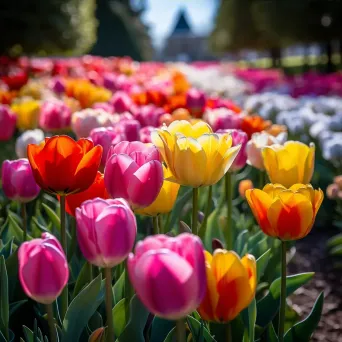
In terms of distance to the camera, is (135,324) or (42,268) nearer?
(42,268)

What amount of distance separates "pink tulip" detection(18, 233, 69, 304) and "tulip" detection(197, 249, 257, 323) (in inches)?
10.1

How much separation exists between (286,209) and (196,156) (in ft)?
0.73

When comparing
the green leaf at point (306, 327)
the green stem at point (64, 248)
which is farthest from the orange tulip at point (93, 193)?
the green leaf at point (306, 327)

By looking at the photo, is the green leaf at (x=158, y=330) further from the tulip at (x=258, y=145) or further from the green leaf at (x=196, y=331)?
the tulip at (x=258, y=145)

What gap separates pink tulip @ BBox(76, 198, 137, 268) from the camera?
3.37 ft

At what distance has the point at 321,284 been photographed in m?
3.31

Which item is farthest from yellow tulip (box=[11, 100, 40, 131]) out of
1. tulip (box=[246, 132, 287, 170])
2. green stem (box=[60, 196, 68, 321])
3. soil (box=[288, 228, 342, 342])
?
green stem (box=[60, 196, 68, 321])

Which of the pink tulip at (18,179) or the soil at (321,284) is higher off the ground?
the pink tulip at (18,179)

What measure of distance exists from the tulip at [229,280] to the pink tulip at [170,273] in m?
0.16

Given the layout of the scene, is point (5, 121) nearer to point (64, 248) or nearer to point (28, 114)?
point (28, 114)

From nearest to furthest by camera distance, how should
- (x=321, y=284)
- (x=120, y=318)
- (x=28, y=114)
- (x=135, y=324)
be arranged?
(x=135, y=324) < (x=120, y=318) < (x=321, y=284) < (x=28, y=114)

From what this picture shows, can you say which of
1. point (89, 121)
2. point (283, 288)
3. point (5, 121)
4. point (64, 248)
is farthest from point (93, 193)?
point (5, 121)

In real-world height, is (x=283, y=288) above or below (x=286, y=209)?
below

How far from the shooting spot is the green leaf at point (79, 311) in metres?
1.31
